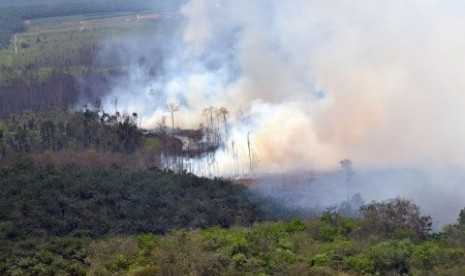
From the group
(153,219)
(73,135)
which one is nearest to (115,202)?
(153,219)

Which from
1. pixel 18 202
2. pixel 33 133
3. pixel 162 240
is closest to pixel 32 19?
pixel 33 133

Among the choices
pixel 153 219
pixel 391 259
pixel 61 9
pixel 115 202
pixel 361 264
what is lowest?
pixel 361 264

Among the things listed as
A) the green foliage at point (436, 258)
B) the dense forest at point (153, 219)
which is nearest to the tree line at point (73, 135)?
the dense forest at point (153, 219)

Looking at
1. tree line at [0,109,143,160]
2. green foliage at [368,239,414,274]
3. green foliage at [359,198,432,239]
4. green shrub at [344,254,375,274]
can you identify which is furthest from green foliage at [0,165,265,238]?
green foliage at [368,239,414,274]

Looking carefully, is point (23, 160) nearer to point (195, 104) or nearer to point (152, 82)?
point (195, 104)

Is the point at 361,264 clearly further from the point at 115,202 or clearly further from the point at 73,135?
the point at 73,135

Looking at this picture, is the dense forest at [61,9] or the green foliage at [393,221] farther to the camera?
the dense forest at [61,9]

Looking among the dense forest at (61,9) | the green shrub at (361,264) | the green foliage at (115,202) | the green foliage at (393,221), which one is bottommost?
the green shrub at (361,264)

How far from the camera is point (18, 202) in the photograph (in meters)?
50.2

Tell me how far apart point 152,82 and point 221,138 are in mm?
25238

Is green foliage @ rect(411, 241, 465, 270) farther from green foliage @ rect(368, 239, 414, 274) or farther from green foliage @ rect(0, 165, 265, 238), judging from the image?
green foliage @ rect(0, 165, 265, 238)

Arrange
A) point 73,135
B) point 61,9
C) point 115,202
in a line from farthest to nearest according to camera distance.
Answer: point 61,9
point 73,135
point 115,202

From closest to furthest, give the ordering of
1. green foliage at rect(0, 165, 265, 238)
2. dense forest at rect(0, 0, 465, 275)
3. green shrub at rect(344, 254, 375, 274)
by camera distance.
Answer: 1. green shrub at rect(344, 254, 375, 274)
2. dense forest at rect(0, 0, 465, 275)
3. green foliage at rect(0, 165, 265, 238)

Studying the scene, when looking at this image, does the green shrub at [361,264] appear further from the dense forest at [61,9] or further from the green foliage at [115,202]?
the dense forest at [61,9]
